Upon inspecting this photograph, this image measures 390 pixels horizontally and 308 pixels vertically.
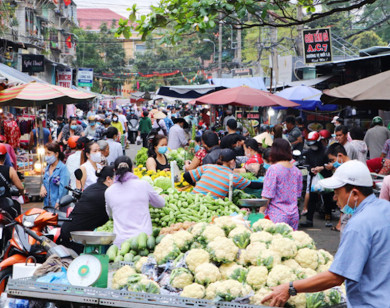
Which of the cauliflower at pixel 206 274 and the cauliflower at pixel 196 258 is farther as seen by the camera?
the cauliflower at pixel 196 258

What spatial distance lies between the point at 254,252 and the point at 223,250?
242mm

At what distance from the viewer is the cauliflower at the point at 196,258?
4434mm

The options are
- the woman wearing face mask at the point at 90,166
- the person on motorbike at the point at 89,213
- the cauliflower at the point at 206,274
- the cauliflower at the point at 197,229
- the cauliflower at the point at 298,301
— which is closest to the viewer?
the cauliflower at the point at 298,301

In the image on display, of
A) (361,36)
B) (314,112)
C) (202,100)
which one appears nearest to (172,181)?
(202,100)

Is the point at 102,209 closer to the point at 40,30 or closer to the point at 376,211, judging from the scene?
the point at 376,211

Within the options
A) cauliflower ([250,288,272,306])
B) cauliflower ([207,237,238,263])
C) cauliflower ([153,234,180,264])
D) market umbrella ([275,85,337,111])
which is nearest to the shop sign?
market umbrella ([275,85,337,111])

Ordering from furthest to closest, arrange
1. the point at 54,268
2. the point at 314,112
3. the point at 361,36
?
the point at 361,36 → the point at 314,112 → the point at 54,268

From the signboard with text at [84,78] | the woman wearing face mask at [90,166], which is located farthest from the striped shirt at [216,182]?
the signboard with text at [84,78]

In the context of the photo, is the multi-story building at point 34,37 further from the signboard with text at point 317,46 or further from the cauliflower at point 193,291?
the cauliflower at point 193,291

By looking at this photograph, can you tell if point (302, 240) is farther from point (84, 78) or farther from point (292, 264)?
point (84, 78)

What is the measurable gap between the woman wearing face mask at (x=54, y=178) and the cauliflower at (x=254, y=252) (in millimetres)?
5255

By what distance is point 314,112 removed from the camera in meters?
22.0

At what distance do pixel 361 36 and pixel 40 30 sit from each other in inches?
1177

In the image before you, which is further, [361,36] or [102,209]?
[361,36]
